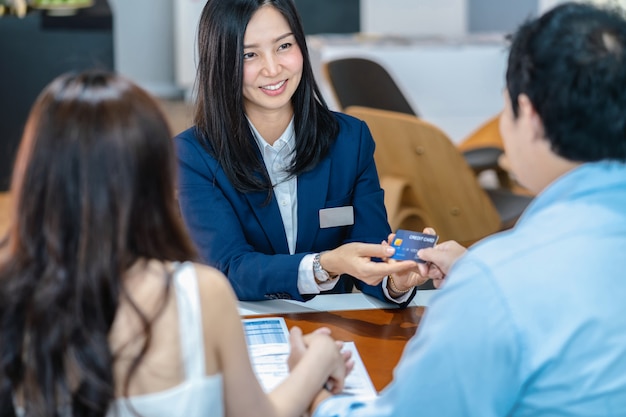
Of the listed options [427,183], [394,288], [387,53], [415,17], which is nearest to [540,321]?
[394,288]

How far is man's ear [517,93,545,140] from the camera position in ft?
4.30

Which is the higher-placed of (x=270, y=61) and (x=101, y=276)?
(x=270, y=61)

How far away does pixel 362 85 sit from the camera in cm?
464

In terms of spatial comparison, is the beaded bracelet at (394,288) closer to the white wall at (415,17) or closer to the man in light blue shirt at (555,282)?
the man in light blue shirt at (555,282)

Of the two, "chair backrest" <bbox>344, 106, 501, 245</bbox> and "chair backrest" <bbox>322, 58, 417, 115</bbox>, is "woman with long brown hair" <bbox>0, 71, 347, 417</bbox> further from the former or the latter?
"chair backrest" <bbox>322, 58, 417, 115</bbox>

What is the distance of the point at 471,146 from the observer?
4.96m

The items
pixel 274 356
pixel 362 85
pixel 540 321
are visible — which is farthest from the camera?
pixel 362 85

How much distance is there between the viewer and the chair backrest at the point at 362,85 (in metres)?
4.54

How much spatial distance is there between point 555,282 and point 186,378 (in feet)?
1.63

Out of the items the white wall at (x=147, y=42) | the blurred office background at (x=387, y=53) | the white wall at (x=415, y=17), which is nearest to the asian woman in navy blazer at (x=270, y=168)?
the blurred office background at (x=387, y=53)

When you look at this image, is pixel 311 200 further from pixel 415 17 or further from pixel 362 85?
pixel 415 17

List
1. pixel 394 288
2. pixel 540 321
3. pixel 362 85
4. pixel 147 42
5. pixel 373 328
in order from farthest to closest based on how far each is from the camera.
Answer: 1. pixel 147 42
2. pixel 362 85
3. pixel 394 288
4. pixel 373 328
5. pixel 540 321

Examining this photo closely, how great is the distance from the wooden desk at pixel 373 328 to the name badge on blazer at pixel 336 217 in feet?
1.24

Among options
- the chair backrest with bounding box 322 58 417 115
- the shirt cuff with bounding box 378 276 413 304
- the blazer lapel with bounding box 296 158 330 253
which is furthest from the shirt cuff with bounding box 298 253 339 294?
the chair backrest with bounding box 322 58 417 115
